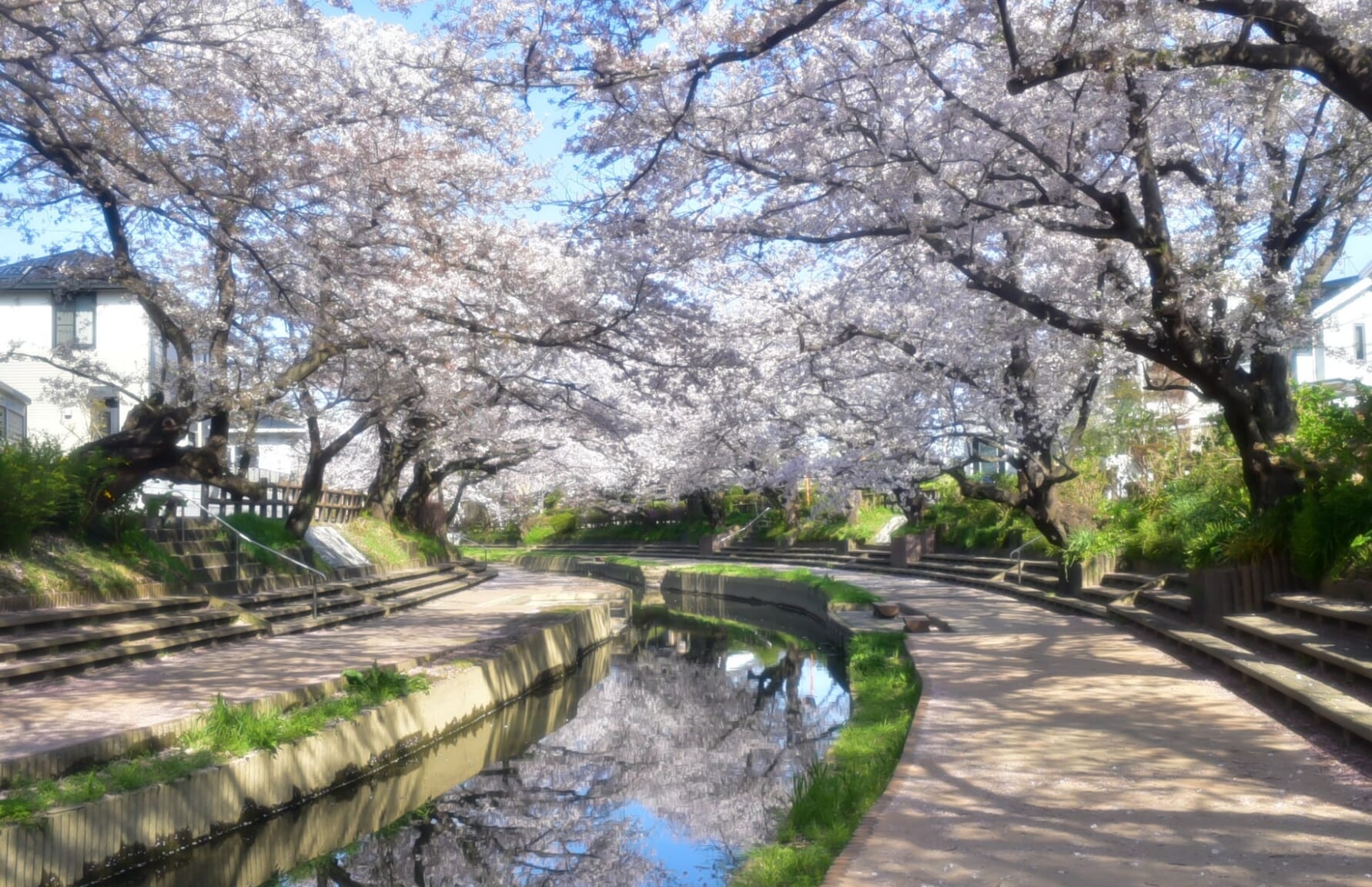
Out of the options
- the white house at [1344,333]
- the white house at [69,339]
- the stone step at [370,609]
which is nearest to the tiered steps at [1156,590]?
the stone step at [370,609]

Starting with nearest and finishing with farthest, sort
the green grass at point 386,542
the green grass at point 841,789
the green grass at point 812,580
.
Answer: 1. the green grass at point 841,789
2. the green grass at point 812,580
3. the green grass at point 386,542

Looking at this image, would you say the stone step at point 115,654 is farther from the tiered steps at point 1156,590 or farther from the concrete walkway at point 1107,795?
the tiered steps at point 1156,590

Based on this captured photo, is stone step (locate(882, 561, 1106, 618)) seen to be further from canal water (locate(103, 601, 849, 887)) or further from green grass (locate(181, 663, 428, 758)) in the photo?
green grass (locate(181, 663, 428, 758))

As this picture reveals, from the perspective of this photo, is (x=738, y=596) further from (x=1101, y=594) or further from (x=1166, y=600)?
(x=1166, y=600)

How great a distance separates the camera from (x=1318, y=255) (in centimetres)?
1497

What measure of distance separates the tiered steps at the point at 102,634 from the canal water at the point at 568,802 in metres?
3.21

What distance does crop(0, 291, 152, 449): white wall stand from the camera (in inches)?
1143

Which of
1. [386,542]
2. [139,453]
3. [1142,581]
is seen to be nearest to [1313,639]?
[1142,581]

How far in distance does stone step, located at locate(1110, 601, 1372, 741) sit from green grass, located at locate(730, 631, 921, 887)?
8.96 feet

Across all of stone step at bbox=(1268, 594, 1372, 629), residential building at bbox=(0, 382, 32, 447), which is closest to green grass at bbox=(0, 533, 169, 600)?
residential building at bbox=(0, 382, 32, 447)

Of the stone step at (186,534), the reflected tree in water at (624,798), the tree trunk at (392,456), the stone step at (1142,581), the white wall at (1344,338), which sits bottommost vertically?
the reflected tree in water at (624,798)

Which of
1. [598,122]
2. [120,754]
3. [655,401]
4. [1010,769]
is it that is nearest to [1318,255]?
[655,401]

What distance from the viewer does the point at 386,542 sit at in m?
26.7

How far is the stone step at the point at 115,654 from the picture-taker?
995cm
